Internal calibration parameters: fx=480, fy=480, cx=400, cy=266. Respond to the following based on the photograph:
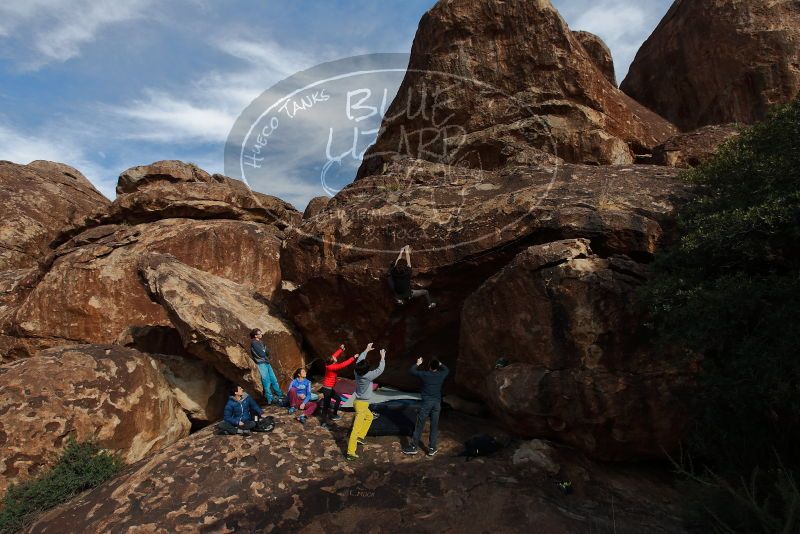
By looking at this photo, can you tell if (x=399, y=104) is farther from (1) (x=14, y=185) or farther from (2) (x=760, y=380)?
(1) (x=14, y=185)

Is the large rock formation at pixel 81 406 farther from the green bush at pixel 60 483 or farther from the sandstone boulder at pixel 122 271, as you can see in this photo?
the sandstone boulder at pixel 122 271

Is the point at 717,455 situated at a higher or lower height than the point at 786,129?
lower

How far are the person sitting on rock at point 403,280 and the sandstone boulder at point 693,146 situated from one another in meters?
8.77

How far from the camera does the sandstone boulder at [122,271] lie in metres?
15.5

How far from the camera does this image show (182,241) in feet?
58.3

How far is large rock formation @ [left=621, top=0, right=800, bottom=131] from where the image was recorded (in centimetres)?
1786

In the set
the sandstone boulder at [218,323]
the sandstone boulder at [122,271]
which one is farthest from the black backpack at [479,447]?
the sandstone boulder at [122,271]

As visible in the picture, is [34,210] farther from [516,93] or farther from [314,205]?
[516,93]

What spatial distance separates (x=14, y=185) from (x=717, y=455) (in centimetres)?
3013

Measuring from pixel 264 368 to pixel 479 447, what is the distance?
5.75 metres

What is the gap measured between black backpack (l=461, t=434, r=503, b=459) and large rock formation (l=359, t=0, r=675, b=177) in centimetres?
1089

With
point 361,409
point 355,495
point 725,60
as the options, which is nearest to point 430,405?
point 361,409

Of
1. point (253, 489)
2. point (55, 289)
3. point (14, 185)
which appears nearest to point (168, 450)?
point (253, 489)

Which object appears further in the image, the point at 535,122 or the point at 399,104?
the point at 399,104
